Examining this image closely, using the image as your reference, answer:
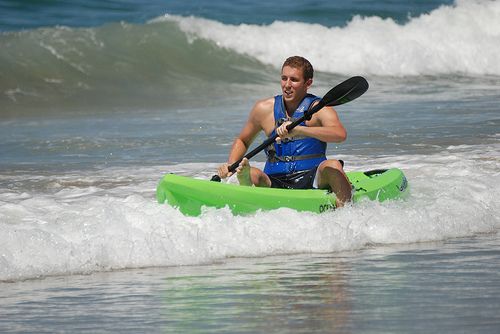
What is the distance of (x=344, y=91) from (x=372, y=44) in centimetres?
1495

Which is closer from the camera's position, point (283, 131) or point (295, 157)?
point (283, 131)

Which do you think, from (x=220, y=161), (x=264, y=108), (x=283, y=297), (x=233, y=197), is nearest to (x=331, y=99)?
(x=264, y=108)

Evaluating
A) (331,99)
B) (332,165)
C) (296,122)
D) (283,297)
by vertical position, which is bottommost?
(283,297)

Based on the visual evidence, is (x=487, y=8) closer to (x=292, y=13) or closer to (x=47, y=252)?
(x=292, y=13)

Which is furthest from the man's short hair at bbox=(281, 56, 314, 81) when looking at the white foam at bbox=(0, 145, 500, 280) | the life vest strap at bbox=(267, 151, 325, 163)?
the white foam at bbox=(0, 145, 500, 280)

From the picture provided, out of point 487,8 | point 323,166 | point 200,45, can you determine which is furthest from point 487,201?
point 487,8

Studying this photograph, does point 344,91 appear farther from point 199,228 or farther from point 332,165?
point 199,228

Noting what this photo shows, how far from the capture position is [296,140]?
25.2ft

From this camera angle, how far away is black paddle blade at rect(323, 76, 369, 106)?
763 cm

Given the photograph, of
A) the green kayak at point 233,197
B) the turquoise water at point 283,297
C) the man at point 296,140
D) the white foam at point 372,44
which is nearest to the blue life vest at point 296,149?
the man at point 296,140

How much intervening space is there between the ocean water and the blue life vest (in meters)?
0.42

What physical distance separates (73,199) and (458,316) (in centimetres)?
453

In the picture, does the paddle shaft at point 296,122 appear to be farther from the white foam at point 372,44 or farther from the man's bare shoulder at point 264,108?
the white foam at point 372,44

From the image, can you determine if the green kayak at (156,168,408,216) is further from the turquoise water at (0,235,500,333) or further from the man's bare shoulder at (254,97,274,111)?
the man's bare shoulder at (254,97,274,111)
